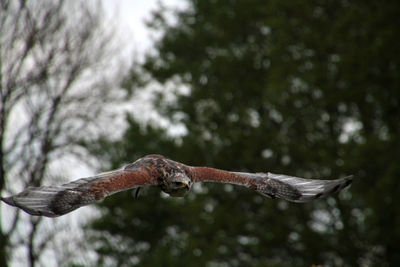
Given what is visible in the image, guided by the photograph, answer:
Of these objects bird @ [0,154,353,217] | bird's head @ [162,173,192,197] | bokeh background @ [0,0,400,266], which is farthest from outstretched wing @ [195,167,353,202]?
bokeh background @ [0,0,400,266]

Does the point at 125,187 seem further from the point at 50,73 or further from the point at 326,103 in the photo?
the point at 326,103

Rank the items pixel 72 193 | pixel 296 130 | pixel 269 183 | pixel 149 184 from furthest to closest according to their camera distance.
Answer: pixel 296 130
pixel 269 183
pixel 149 184
pixel 72 193

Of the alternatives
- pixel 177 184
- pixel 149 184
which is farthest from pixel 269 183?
pixel 149 184

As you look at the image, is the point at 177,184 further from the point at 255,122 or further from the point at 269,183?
the point at 255,122

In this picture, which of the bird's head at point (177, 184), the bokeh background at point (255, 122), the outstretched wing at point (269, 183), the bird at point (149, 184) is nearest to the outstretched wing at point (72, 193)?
the bird at point (149, 184)

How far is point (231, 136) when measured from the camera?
51.2ft

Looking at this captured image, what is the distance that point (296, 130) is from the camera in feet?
50.9

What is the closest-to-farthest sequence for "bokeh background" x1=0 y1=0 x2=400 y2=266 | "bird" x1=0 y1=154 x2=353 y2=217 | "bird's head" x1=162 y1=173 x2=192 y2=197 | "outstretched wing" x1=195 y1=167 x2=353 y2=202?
"bird" x1=0 y1=154 x2=353 y2=217 < "bird's head" x1=162 y1=173 x2=192 y2=197 < "outstretched wing" x1=195 y1=167 x2=353 y2=202 < "bokeh background" x1=0 y1=0 x2=400 y2=266

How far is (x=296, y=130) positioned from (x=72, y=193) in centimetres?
1013

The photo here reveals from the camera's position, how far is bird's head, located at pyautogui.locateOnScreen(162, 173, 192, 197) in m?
6.72

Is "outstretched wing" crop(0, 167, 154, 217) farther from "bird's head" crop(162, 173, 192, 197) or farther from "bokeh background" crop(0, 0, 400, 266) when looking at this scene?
"bokeh background" crop(0, 0, 400, 266)

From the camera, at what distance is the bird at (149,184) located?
19.5 feet

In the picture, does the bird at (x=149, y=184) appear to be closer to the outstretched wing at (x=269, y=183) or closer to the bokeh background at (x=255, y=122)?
the outstretched wing at (x=269, y=183)

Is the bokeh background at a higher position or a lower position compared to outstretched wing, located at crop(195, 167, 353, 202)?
higher
